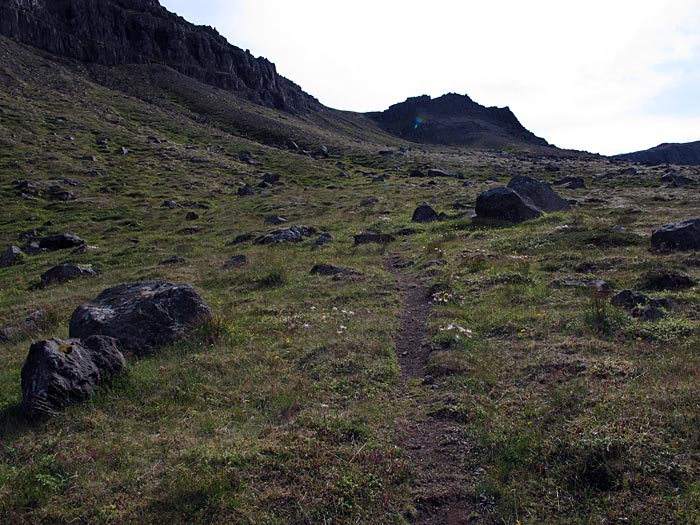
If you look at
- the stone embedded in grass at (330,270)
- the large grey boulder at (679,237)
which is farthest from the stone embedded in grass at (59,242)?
the large grey boulder at (679,237)

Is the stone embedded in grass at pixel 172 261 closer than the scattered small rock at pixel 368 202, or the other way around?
the stone embedded in grass at pixel 172 261

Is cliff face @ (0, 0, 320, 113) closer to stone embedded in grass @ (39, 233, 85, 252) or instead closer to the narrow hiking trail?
stone embedded in grass @ (39, 233, 85, 252)

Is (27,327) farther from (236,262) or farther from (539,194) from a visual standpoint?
(539,194)

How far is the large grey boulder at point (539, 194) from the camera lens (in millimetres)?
32188

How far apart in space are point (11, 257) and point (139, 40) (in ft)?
475

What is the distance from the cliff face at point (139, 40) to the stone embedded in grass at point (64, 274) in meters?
133

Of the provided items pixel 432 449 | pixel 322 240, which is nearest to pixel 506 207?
pixel 322 240

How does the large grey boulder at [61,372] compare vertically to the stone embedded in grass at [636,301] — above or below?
below

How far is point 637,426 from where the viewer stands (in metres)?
6.93

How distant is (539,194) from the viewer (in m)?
32.9

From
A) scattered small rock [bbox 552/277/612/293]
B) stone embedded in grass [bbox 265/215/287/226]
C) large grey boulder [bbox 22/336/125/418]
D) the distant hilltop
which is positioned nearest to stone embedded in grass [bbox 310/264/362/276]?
scattered small rock [bbox 552/277/612/293]

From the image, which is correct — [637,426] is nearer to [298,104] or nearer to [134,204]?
[134,204]

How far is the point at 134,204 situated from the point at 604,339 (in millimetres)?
48145

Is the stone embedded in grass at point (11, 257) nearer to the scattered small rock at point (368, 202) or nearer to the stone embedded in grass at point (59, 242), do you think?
the stone embedded in grass at point (59, 242)
